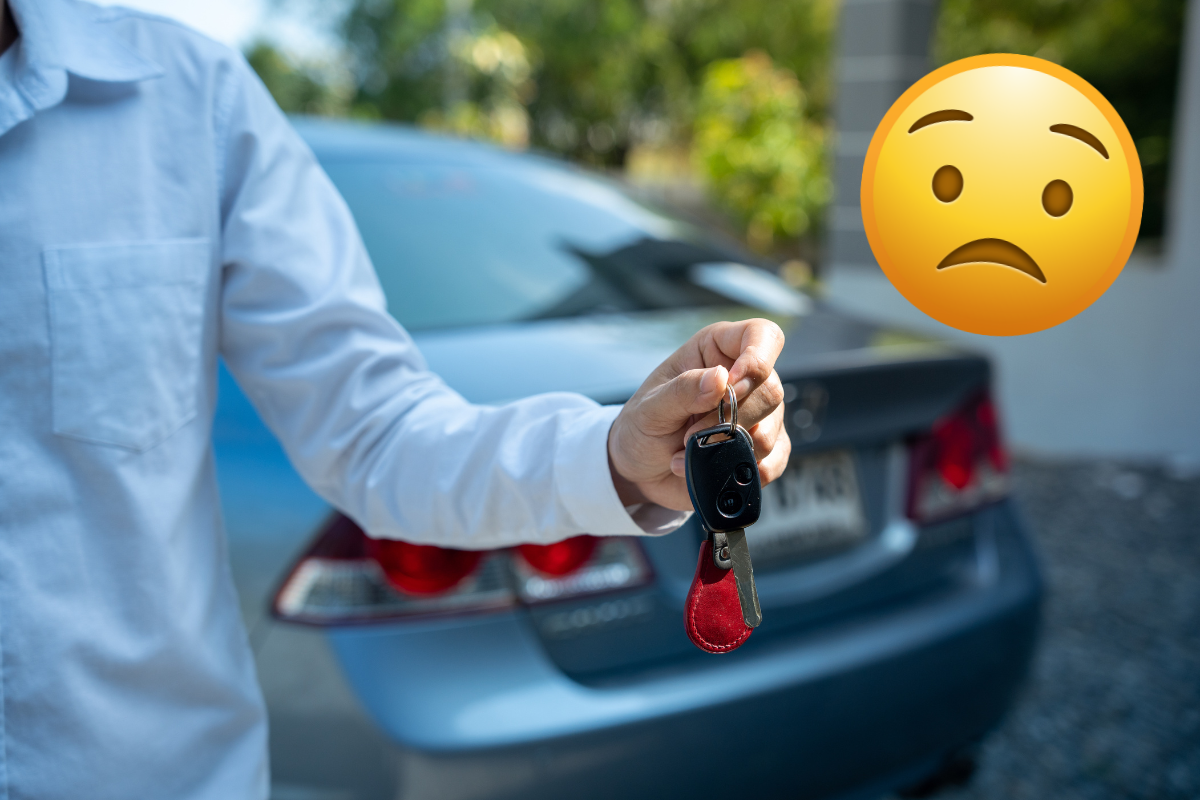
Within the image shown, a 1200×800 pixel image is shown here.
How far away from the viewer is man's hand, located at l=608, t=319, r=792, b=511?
657 millimetres

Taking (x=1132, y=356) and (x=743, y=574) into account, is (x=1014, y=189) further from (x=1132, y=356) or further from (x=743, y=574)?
(x=1132, y=356)

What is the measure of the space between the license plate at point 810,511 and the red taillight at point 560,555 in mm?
258

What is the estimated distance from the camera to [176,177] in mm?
939

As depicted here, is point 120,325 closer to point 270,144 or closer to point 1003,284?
point 270,144

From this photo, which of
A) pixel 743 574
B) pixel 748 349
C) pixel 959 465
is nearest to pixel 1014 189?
pixel 748 349

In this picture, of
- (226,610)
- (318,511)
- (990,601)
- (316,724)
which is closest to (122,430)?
(226,610)

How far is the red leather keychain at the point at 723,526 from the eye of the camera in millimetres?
652

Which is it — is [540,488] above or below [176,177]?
below

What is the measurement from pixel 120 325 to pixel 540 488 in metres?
0.40

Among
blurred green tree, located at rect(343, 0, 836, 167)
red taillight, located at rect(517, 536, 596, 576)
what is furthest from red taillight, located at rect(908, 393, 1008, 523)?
blurred green tree, located at rect(343, 0, 836, 167)

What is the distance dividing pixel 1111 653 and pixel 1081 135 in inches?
119

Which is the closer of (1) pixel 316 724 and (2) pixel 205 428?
(2) pixel 205 428

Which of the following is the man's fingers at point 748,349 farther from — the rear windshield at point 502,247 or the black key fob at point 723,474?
the rear windshield at point 502,247

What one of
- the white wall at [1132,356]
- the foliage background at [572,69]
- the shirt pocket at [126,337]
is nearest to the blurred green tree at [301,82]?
the foliage background at [572,69]
